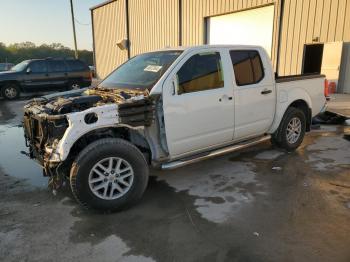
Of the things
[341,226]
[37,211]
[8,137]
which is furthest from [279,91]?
[8,137]

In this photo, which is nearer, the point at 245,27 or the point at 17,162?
the point at 17,162

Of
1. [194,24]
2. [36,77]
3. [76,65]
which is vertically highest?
[194,24]

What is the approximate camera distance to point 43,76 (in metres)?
15.2

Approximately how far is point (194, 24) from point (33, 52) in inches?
2113

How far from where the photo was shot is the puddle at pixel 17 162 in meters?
4.91

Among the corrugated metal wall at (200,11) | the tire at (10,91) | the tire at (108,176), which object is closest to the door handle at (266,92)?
the tire at (108,176)

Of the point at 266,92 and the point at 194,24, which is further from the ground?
the point at 194,24

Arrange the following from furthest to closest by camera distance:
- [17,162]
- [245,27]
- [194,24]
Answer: [194,24], [245,27], [17,162]

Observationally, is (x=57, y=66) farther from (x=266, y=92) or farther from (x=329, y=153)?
(x=329, y=153)

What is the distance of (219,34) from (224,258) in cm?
1444

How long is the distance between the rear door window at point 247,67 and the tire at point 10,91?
41.8ft

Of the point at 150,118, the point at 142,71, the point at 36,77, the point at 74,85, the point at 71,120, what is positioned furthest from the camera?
the point at 74,85

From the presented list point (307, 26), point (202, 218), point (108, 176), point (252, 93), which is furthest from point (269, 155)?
point (307, 26)

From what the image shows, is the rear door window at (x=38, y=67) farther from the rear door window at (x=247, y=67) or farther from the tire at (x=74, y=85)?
the rear door window at (x=247, y=67)
